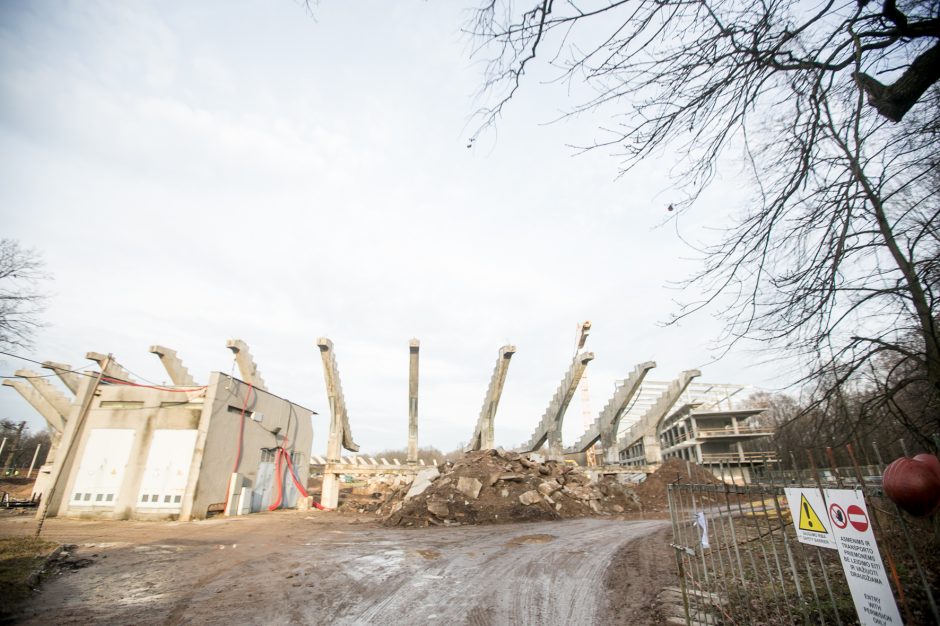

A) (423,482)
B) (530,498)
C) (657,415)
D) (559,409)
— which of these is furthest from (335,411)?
(657,415)

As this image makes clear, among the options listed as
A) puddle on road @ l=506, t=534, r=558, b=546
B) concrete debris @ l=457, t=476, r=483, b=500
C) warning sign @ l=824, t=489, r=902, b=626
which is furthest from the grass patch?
concrete debris @ l=457, t=476, r=483, b=500

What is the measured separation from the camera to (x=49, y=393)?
1570cm

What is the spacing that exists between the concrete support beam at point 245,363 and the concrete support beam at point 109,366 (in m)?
3.30

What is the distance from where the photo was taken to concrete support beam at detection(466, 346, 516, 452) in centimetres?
1281

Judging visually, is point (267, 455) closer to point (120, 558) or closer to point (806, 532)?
point (120, 558)

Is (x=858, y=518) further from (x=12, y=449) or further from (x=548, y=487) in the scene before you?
(x=12, y=449)

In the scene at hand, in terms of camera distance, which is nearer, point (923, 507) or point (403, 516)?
point (923, 507)

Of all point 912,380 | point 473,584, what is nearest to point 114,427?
point 473,584

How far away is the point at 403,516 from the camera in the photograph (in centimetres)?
1041

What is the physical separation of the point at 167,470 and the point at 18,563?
6.73 meters

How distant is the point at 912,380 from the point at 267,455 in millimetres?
16620

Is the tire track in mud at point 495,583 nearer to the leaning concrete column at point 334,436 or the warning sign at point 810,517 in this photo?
the warning sign at point 810,517

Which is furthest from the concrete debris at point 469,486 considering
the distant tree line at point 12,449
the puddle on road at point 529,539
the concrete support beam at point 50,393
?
the distant tree line at point 12,449

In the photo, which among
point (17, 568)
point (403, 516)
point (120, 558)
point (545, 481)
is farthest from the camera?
point (545, 481)
